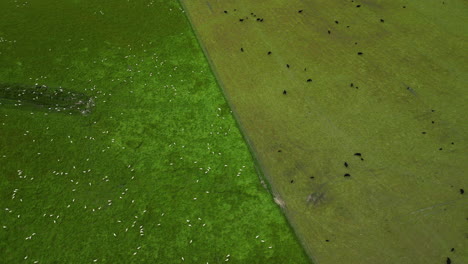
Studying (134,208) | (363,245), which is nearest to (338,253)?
(363,245)

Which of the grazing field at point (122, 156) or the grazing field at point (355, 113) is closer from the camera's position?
the grazing field at point (122, 156)

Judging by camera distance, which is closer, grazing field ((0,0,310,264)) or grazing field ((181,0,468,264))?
grazing field ((0,0,310,264))

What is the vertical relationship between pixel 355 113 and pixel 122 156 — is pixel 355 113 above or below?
above

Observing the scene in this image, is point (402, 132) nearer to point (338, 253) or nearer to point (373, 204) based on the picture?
point (373, 204)
